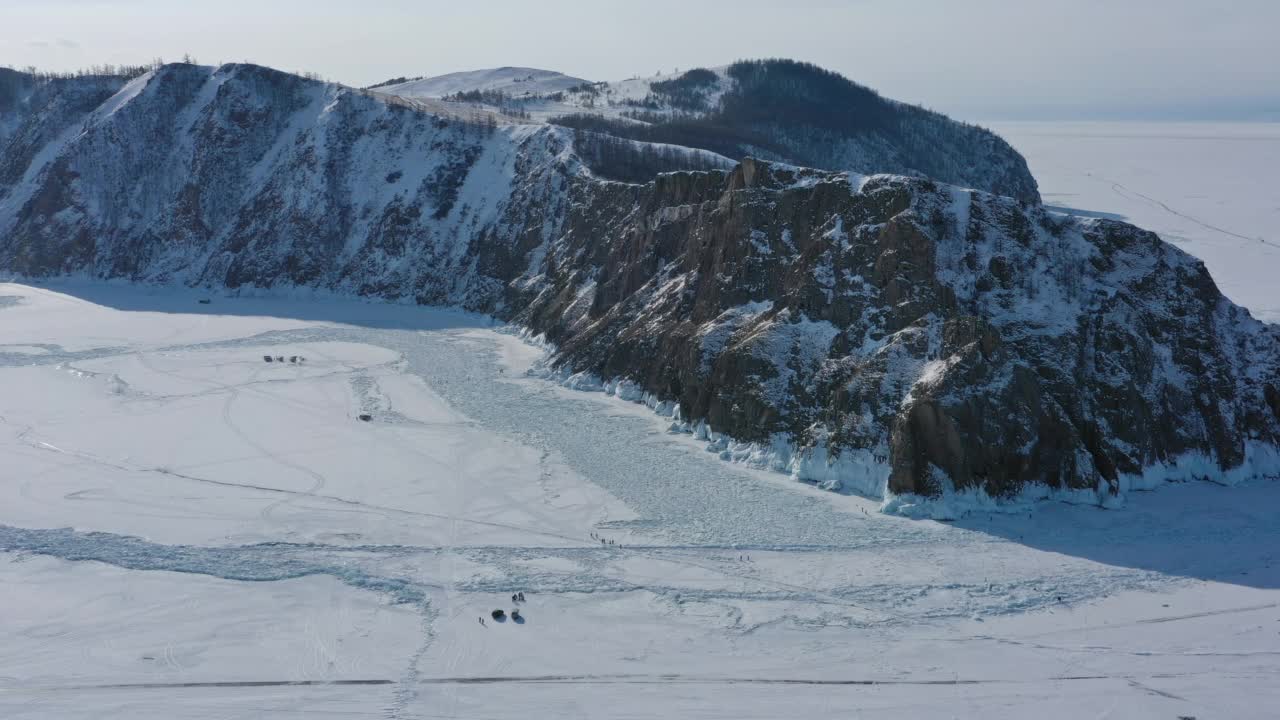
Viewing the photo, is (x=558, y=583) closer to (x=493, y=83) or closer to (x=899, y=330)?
(x=899, y=330)

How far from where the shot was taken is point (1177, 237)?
87.9 meters

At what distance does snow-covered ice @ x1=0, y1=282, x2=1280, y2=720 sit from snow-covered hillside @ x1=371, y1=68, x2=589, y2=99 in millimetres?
110779

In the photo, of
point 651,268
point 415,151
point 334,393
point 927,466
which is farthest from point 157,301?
point 927,466

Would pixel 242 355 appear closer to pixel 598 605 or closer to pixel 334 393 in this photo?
pixel 334 393

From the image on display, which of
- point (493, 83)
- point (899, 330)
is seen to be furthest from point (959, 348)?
point (493, 83)

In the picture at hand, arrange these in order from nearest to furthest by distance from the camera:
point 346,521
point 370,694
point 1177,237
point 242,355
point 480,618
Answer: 1. point 370,694
2. point 480,618
3. point 346,521
4. point 242,355
5. point 1177,237

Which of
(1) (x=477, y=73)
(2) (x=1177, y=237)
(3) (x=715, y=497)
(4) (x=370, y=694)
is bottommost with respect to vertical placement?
(4) (x=370, y=694)

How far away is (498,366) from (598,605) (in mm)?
30348

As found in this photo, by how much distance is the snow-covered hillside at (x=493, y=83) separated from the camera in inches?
5901

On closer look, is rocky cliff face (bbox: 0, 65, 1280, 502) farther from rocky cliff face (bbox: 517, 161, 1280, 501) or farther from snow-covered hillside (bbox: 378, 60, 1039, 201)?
snow-covered hillside (bbox: 378, 60, 1039, 201)

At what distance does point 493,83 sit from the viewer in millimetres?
157625

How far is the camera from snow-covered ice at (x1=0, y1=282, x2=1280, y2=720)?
76.7 ft

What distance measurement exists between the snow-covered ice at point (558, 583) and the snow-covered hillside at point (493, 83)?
11078 centimetres

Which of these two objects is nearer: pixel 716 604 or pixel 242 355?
pixel 716 604
